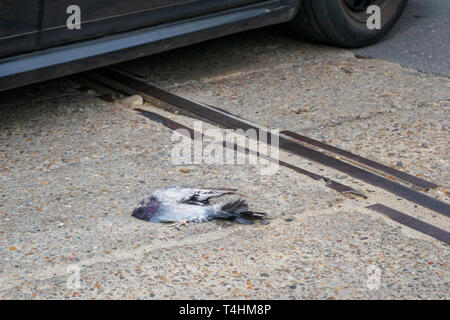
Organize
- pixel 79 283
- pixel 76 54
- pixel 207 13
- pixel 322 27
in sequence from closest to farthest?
pixel 79 283 < pixel 76 54 < pixel 207 13 < pixel 322 27

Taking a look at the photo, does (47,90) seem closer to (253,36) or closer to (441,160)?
(253,36)

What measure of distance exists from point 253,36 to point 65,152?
2079mm

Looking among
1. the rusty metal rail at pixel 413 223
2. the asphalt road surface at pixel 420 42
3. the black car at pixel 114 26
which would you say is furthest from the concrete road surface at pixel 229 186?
the black car at pixel 114 26

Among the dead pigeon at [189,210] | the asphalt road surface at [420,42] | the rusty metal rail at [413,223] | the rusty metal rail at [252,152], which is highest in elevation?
the asphalt road surface at [420,42]

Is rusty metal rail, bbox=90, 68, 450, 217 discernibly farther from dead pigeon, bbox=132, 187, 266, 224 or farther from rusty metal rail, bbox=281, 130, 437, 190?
dead pigeon, bbox=132, 187, 266, 224

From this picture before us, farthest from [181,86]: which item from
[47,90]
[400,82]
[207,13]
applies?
[400,82]

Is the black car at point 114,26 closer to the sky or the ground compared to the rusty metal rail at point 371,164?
closer to the sky

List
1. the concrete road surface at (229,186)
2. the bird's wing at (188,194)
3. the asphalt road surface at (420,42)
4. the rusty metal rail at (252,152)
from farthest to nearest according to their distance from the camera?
the asphalt road surface at (420,42) → the rusty metal rail at (252,152) → the bird's wing at (188,194) → the concrete road surface at (229,186)

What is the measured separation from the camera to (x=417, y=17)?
17.0 ft

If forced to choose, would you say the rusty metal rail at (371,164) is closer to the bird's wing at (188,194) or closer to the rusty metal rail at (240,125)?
the rusty metal rail at (240,125)

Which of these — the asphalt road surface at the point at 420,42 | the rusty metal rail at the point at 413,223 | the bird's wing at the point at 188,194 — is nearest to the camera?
the rusty metal rail at the point at 413,223

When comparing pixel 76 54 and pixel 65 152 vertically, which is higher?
pixel 76 54

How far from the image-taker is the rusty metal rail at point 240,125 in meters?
2.89

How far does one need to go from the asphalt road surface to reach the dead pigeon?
201 centimetres
